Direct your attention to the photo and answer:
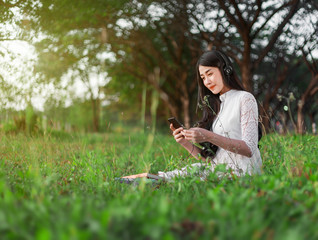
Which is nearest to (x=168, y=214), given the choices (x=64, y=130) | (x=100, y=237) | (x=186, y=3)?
(x=100, y=237)

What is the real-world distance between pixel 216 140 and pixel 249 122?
1.37 ft

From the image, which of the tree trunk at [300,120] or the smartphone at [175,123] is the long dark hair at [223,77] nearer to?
the smartphone at [175,123]

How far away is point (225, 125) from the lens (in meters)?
3.39

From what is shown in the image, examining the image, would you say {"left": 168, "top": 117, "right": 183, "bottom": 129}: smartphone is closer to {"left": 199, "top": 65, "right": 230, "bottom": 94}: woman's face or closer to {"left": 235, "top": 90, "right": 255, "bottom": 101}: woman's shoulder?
{"left": 199, "top": 65, "right": 230, "bottom": 94}: woman's face

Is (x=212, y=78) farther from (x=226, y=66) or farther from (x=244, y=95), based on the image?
(x=244, y=95)

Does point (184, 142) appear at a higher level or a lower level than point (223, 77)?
lower

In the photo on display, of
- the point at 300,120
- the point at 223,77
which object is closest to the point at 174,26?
the point at 300,120

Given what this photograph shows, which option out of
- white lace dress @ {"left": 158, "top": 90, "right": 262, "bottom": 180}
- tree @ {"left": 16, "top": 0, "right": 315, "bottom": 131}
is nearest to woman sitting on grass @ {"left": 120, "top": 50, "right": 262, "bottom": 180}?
white lace dress @ {"left": 158, "top": 90, "right": 262, "bottom": 180}

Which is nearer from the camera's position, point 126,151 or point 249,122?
point 249,122

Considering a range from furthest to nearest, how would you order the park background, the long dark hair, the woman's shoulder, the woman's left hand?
the long dark hair, the woman's shoulder, the woman's left hand, the park background

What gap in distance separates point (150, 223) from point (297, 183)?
141cm

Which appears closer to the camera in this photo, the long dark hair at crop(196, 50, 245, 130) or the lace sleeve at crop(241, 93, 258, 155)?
the lace sleeve at crop(241, 93, 258, 155)

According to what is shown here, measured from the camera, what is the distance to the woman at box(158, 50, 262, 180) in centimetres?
297

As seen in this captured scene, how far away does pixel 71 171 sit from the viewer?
380cm
